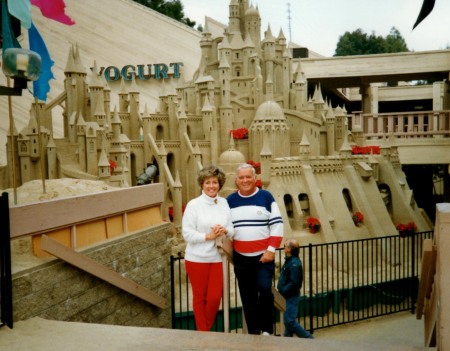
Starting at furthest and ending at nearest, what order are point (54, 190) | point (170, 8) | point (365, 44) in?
point (365, 44)
point (170, 8)
point (54, 190)

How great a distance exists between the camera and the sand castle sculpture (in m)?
24.5

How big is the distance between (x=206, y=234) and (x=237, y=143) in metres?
24.0

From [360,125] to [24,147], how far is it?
62.0ft

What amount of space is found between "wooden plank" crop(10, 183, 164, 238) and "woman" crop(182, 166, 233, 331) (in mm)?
1269

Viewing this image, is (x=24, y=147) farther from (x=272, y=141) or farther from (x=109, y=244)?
(x=109, y=244)

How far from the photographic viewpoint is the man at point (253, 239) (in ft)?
17.5

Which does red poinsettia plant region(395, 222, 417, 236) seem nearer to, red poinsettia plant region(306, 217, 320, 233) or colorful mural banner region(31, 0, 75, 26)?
red poinsettia plant region(306, 217, 320, 233)

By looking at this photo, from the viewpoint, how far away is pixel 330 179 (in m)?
27.1

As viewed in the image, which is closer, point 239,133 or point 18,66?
point 18,66

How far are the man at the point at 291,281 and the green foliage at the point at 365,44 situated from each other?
68615 millimetres

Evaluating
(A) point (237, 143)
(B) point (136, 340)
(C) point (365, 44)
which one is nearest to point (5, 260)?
(B) point (136, 340)

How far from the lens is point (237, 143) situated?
1142 inches

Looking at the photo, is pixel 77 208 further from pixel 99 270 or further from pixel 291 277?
pixel 291 277

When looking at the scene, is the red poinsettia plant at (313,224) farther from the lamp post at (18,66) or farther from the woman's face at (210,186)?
the lamp post at (18,66)
